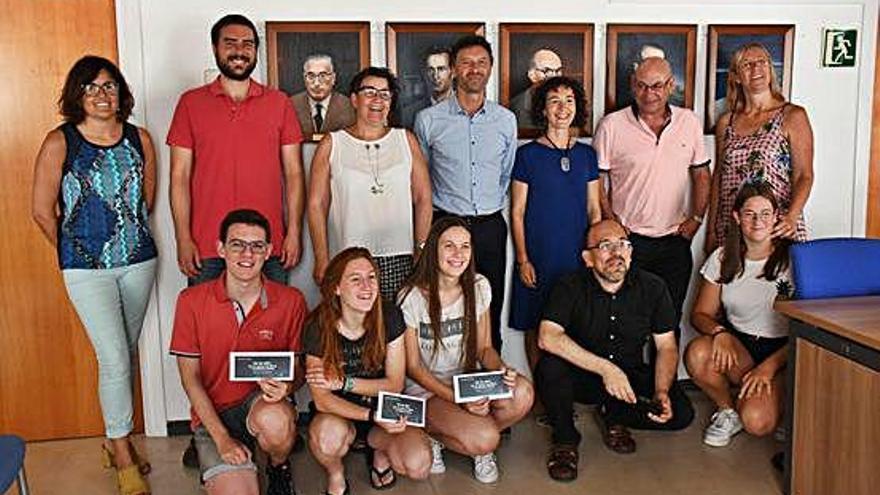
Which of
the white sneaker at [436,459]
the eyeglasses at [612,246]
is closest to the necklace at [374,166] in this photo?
the eyeglasses at [612,246]

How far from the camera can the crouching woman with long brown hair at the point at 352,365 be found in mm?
2926

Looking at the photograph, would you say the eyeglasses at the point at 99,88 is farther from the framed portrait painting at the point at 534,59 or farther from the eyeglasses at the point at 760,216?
the eyeglasses at the point at 760,216

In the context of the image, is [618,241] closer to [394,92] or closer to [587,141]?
[587,141]

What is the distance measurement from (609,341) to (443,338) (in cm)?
68

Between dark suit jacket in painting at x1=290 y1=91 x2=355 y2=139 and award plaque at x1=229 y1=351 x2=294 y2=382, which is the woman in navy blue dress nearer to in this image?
dark suit jacket in painting at x1=290 y1=91 x2=355 y2=139

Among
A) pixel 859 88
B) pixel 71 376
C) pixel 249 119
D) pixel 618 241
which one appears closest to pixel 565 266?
pixel 618 241

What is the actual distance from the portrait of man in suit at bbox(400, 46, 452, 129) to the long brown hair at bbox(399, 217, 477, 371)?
770 millimetres

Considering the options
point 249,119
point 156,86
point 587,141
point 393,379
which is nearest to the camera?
point 393,379

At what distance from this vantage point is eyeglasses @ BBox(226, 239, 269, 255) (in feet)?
9.46

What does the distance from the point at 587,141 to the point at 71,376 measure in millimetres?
2444

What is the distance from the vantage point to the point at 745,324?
11.3ft

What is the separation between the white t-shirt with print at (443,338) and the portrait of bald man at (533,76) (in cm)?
98

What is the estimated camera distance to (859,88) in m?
4.13

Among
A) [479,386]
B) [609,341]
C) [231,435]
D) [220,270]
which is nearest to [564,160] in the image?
[609,341]
